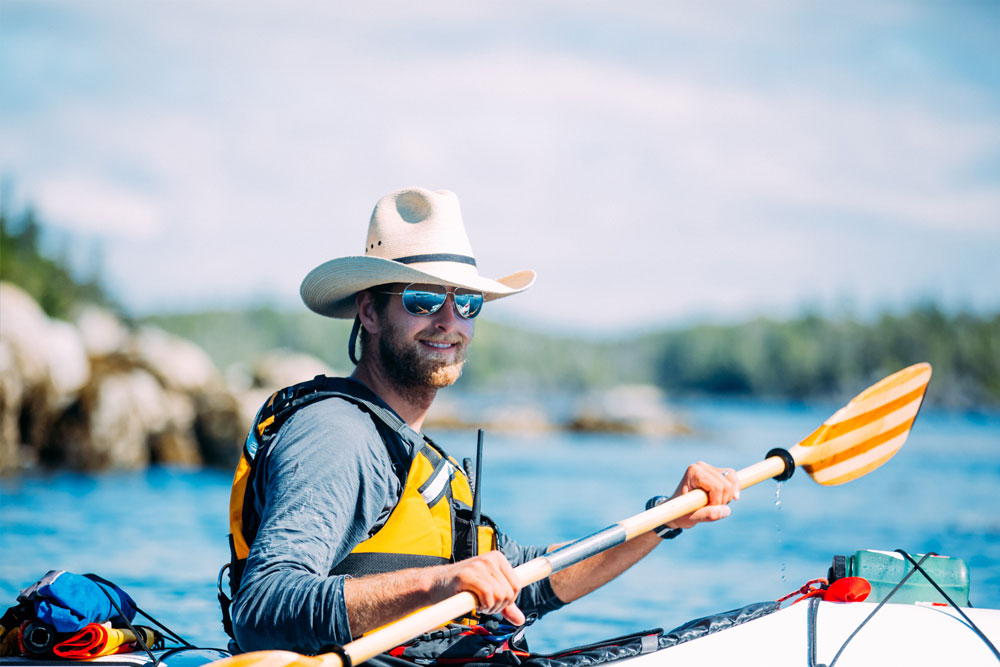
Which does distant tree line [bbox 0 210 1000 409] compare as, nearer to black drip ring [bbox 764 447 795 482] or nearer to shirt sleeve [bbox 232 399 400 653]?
black drip ring [bbox 764 447 795 482]

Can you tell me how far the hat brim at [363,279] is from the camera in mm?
2793

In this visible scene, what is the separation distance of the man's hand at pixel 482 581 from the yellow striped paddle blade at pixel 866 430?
1.91 m

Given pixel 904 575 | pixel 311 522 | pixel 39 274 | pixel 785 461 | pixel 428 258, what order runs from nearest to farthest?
pixel 311 522 < pixel 428 258 < pixel 904 575 < pixel 785 461 < pixel 39 274

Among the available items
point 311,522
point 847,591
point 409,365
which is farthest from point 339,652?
point 847,591

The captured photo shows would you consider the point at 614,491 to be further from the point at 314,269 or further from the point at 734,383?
the point at 734,383

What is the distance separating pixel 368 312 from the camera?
2.95 meters

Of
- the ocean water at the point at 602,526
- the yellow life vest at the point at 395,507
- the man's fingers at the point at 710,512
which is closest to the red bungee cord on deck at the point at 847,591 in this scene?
the man's fingers at the point at 710,512

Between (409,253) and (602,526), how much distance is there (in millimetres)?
10493

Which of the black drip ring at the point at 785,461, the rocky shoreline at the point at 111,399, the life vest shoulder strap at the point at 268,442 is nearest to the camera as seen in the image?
the life vest shoulder strap at the point at 268,442

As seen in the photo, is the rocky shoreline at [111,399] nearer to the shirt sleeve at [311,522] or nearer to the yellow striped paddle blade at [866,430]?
the yellow striped paddle blade at [866,430]

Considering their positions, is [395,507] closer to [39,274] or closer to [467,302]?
[467,302]

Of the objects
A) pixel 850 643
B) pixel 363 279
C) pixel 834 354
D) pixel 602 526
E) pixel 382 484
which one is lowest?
pixel 850 643

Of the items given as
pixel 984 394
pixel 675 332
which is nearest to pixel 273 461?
pixel 984 394

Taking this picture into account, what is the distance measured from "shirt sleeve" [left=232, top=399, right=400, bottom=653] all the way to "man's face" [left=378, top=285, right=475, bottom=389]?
33cm
